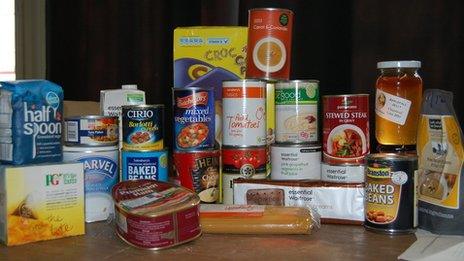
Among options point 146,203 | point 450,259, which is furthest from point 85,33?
point 450,259

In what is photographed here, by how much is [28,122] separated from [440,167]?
77 centimetres

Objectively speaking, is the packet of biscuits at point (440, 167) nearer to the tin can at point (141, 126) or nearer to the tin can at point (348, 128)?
the tin can at point (348, 128)

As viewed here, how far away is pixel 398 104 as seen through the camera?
3.66ft

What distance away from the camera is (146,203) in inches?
38.4

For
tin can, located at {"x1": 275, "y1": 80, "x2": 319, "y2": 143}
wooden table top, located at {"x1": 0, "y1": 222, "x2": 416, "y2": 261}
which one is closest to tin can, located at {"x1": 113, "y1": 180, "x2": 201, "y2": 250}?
wooden table top, located at {"x1": 0, "y1": 222, "x2": 416, "y2": 261}

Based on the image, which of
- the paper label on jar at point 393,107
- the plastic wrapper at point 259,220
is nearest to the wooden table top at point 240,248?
the plastic wrapper at point 259,220

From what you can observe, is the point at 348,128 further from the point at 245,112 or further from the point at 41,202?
the point at 41,202

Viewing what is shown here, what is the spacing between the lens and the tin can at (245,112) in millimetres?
1137

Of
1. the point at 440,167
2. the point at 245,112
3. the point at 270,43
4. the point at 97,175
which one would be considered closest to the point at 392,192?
the point at 440,167

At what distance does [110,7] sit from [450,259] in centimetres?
143

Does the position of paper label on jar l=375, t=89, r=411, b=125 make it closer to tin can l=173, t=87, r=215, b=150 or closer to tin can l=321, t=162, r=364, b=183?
tin can l=321, t=162, r=364, b=183

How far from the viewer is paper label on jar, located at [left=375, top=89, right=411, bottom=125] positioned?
111 centimetres

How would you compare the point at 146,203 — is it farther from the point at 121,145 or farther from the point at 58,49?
the point at 58,49

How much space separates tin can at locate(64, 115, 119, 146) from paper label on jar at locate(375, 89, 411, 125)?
0.56m
